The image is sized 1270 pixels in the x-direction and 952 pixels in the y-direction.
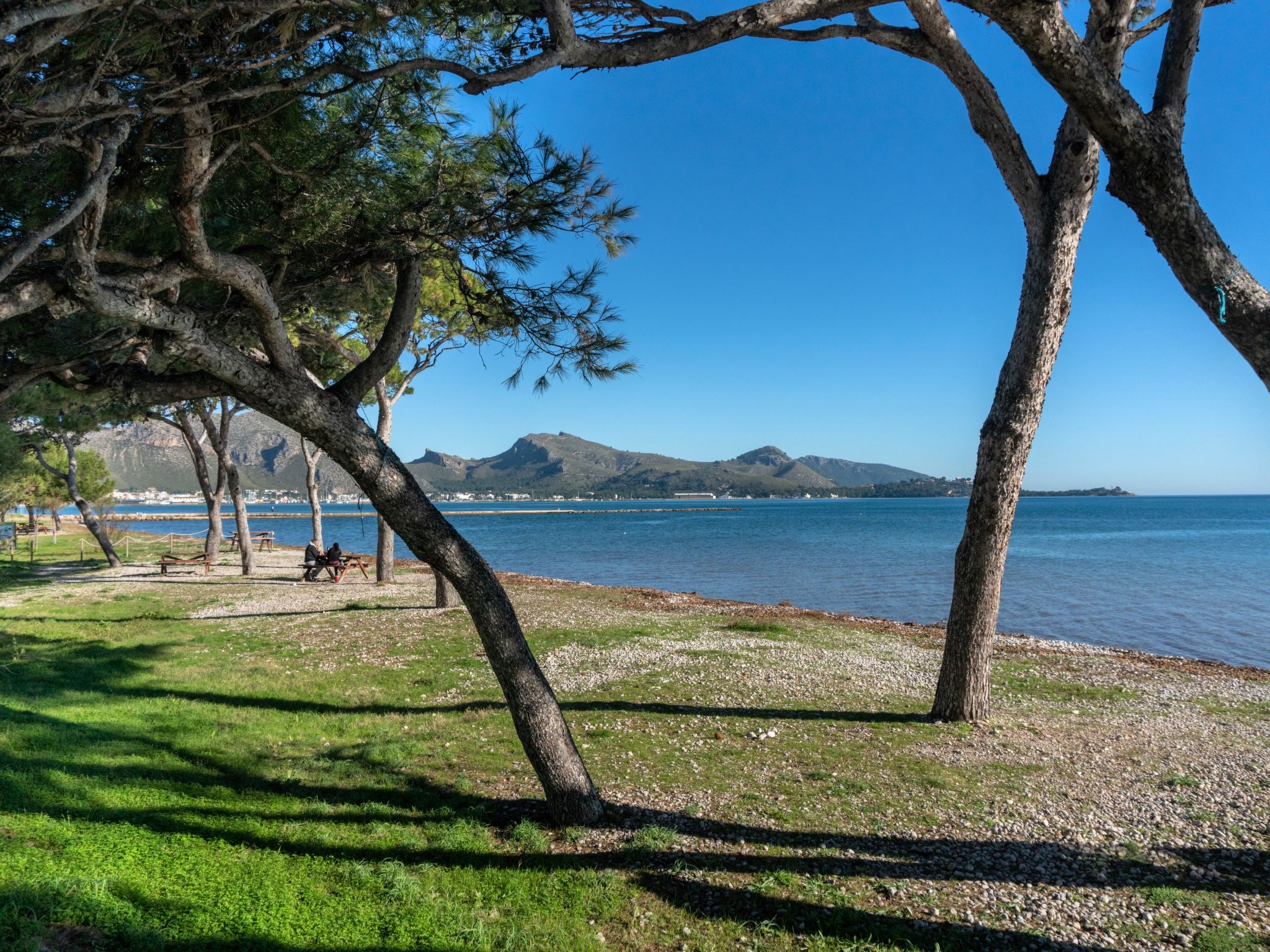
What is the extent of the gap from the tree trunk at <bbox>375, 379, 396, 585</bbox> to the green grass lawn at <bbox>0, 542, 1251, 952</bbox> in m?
7.51

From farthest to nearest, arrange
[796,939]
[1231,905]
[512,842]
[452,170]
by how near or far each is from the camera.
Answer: [452,170]
[512,842]
[1231,905]
[796,939]

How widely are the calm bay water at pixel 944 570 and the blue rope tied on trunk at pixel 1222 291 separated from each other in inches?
676


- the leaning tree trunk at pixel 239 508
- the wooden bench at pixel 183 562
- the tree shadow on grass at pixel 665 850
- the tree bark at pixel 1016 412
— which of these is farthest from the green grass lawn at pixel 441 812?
the wooden bench at pixel 183 562

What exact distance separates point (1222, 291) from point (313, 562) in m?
22.8

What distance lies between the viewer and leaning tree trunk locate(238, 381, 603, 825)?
500 cm

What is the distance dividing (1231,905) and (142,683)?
37.1 ft

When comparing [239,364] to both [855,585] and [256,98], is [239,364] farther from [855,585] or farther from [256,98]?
[855,585]

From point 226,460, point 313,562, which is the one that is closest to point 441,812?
point 313,562

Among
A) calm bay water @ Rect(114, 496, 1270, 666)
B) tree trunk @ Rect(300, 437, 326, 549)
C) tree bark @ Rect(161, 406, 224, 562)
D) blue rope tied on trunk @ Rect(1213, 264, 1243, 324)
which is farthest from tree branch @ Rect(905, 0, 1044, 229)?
tree bark @ Rect(161, 406, 224, 562)

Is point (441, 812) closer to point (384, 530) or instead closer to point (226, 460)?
point (384, 530)

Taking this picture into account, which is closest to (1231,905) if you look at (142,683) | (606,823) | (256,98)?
(606,823)

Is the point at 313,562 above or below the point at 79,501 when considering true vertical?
below

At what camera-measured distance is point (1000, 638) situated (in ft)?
51.8

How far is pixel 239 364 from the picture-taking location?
4.60 metres
